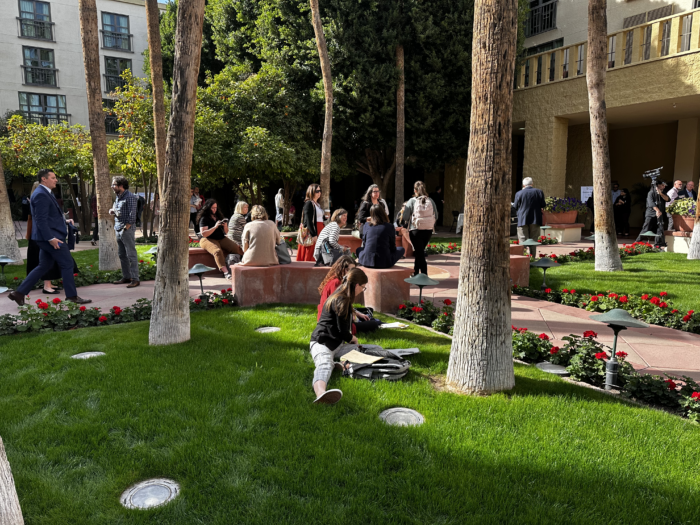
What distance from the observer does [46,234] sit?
6.85m

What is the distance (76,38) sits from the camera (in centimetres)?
3000

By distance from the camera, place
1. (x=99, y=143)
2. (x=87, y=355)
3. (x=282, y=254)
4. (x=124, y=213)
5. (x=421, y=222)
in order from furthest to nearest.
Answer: (x=99, y=143) < (x=124, y=213) < (x=421, y=222) < (x=282, y=254) < (x=87, y=355)

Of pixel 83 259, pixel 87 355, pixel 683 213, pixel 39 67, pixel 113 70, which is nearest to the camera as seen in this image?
pixel 87 355

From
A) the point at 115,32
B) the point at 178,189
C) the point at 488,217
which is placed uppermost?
the point at 115,32

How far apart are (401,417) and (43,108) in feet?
108

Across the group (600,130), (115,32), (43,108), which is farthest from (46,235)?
(115,32)

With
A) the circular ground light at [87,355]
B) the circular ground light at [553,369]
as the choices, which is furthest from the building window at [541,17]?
the circular ground light at [87,355]

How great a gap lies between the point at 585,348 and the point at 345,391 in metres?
2.26

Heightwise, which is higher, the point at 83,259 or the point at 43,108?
the point at 43,108

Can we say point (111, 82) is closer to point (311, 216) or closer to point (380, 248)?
point (311, 216)

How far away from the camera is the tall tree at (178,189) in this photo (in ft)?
16.2

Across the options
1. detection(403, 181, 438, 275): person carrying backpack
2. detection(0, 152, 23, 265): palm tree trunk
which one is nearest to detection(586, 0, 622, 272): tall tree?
detection(403, 181, 438, 275): person carrying backpack

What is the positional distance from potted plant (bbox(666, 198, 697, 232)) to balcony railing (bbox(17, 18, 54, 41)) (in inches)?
1280

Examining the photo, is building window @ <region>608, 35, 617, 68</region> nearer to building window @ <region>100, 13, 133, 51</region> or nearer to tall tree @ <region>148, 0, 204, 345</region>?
tall tree @ <region>148, 0, 204, 345</region>
